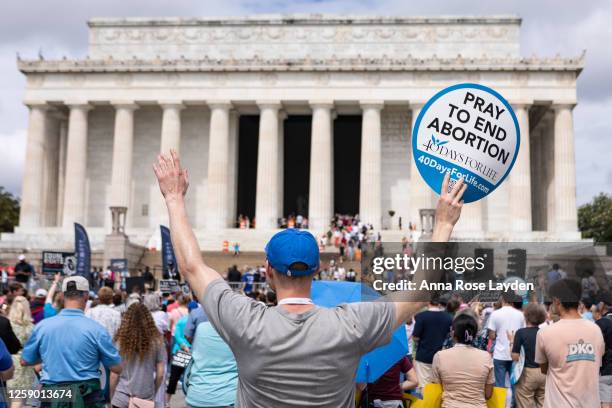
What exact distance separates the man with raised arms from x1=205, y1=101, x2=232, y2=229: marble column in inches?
1961

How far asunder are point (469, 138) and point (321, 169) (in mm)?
47735

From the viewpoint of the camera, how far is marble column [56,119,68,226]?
190ft

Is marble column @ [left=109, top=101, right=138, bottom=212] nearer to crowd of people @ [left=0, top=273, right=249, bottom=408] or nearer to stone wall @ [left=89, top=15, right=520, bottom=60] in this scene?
stone wall @ [left=89, top=15, right=520, bottom=60]

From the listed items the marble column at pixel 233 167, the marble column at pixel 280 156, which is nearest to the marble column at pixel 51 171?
the marble column at pixel 233 167

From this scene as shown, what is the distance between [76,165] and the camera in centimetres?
5450

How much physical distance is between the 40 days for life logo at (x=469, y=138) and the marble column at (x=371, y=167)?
4689 centimetres

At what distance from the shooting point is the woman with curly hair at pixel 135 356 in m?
8.50

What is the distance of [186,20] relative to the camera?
193ft

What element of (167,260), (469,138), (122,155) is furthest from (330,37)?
(469,138)

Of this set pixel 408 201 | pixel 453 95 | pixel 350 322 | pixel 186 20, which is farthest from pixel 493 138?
pixel 186 20

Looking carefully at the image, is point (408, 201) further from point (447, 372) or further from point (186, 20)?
point (447, 372)

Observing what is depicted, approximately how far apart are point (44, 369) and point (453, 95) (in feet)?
15.8

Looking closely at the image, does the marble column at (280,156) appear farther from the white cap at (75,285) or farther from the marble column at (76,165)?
A: the white cap at (75,285)

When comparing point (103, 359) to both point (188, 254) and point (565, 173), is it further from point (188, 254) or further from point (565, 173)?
point (565, 173)
